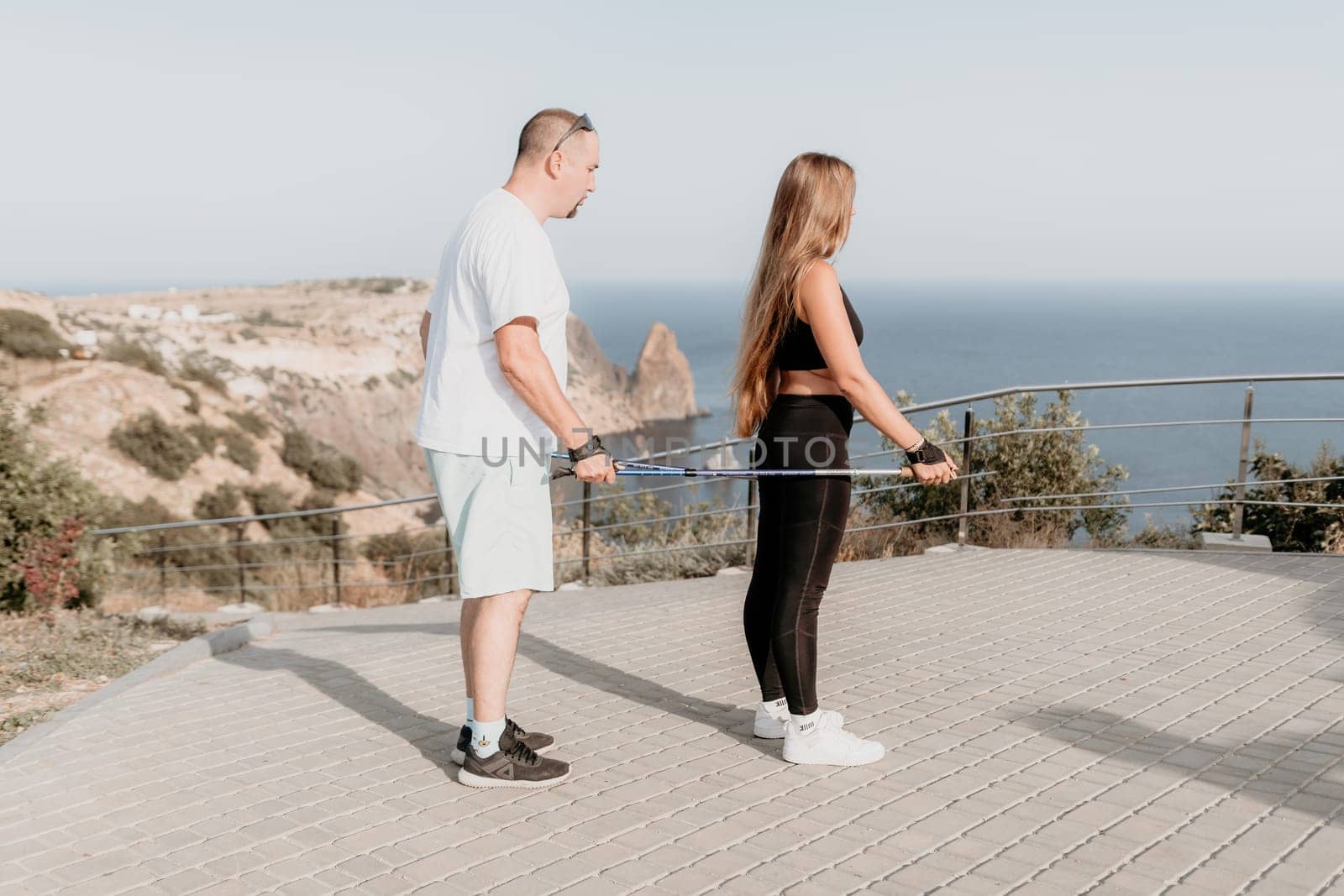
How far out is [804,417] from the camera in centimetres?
357

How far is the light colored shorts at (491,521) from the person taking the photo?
134 inches

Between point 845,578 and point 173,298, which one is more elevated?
point 173,298

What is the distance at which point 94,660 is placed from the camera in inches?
216

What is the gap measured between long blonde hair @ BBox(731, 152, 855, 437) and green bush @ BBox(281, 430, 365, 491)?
3675 centimetres

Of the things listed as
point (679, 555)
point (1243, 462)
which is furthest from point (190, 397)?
point (1243, 462)

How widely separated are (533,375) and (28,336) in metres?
38.1

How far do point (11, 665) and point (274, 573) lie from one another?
16.0m

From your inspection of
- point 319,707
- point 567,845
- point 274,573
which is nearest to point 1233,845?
point 567,845

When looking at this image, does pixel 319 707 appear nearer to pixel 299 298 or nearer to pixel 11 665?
pixel 11 665

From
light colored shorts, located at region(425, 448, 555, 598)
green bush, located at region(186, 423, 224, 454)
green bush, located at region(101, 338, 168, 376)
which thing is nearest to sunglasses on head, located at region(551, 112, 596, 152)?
light colored shorts, located at region(425, 448, 555, 598)

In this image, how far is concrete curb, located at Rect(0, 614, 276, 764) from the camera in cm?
408

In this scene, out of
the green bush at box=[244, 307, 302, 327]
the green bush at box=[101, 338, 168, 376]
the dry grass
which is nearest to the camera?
the dry grass

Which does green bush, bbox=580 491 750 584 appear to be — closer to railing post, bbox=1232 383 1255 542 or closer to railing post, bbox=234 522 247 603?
railing post, bbox=1232 383 1255 542

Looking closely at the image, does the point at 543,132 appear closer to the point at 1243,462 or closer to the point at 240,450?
the point at 1243,462
